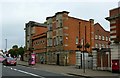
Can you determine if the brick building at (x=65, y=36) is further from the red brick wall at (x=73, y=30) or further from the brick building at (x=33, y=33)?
the brick building at (x=33, y=33)

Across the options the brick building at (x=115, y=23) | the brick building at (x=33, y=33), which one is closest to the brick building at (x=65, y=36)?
the brick building at (x=33, y=33)

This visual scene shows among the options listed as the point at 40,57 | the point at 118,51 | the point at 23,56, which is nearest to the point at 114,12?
the point at 118,51

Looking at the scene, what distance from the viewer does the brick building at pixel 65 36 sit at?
5658 centimetres

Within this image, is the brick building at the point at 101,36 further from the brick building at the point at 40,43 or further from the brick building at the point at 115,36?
the brick building at the point at 115,36

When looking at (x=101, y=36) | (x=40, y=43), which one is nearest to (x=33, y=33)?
(x=40, y=43)

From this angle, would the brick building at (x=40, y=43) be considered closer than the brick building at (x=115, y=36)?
No

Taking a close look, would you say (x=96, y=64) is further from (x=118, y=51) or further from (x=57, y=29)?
(x=57, y=29)

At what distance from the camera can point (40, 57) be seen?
224 ft

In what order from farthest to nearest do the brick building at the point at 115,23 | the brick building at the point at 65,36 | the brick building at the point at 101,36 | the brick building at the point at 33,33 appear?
1. the brick building at the point at 101,36
2. the brick building at the point at 33,33
3. the brick building at the point at 65,36
4. the brick building at the point at 115,23

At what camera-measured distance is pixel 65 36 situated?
5700 cm

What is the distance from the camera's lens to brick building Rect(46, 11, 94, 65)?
56.6 m

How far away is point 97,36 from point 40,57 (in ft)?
61.7

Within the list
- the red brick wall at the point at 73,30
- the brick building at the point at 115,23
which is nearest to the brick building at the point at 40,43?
the red brick wall at the point at 73,30

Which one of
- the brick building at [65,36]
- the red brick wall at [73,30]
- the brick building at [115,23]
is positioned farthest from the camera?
the red brick wall at [73,30]
